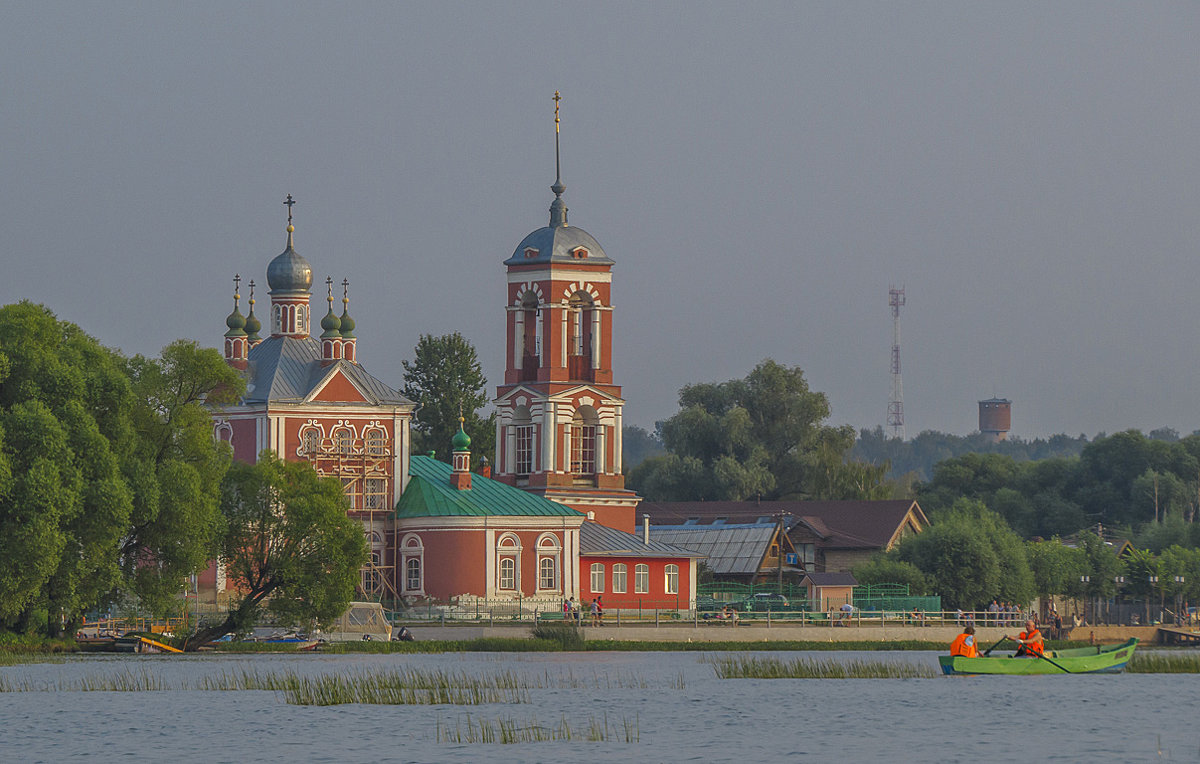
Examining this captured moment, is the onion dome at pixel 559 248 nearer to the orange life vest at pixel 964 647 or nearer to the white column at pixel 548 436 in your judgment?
the white column at pixel 548 436

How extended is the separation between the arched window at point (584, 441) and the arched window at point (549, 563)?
10239 mm

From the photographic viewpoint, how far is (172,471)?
204 ft

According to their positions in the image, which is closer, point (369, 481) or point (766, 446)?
point (369, 481)

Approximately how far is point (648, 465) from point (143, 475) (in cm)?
7809

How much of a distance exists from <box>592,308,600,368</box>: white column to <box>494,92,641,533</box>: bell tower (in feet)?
0.14

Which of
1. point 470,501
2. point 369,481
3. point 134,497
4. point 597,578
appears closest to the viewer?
point 134,497

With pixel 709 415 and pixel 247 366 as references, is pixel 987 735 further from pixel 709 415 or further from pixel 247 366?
pixel 709 415

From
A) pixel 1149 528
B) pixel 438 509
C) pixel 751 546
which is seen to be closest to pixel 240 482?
pixel 438 509

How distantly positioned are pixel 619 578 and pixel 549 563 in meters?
4.31

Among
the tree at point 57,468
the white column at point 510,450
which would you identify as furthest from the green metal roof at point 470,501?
the tree at point 57,468

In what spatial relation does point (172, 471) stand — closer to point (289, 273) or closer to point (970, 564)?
point (289, 273)

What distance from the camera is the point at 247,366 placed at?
86750mm

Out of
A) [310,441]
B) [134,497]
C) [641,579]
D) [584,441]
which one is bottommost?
[641,579]

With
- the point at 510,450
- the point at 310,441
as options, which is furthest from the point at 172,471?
the point at 510,450
